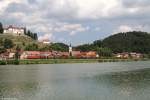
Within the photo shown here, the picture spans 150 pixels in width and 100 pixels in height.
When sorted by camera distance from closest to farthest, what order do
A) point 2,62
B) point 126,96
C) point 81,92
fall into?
point 126,96 → point 81,92 → point 2,62

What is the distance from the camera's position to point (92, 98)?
3916 cm

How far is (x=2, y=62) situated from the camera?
512 feet

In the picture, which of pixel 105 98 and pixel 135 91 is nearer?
pixel 105 98

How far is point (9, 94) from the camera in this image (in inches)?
1692

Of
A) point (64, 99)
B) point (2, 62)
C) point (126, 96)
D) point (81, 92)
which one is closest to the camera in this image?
point (64, 99)

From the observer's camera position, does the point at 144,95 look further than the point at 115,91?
No

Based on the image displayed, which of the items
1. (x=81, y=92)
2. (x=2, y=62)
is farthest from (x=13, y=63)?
(x=81, y=92)

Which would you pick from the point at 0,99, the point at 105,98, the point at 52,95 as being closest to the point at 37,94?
the point at 52,95

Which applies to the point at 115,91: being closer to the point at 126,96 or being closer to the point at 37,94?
the point at 126,96

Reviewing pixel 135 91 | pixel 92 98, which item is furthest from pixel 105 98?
pixel 135 91

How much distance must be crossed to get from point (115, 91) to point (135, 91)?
2.54m

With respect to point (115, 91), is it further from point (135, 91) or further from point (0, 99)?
point (0, 99)

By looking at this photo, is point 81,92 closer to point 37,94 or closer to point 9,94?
point 37,94

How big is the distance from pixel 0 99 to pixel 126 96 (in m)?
14.1
